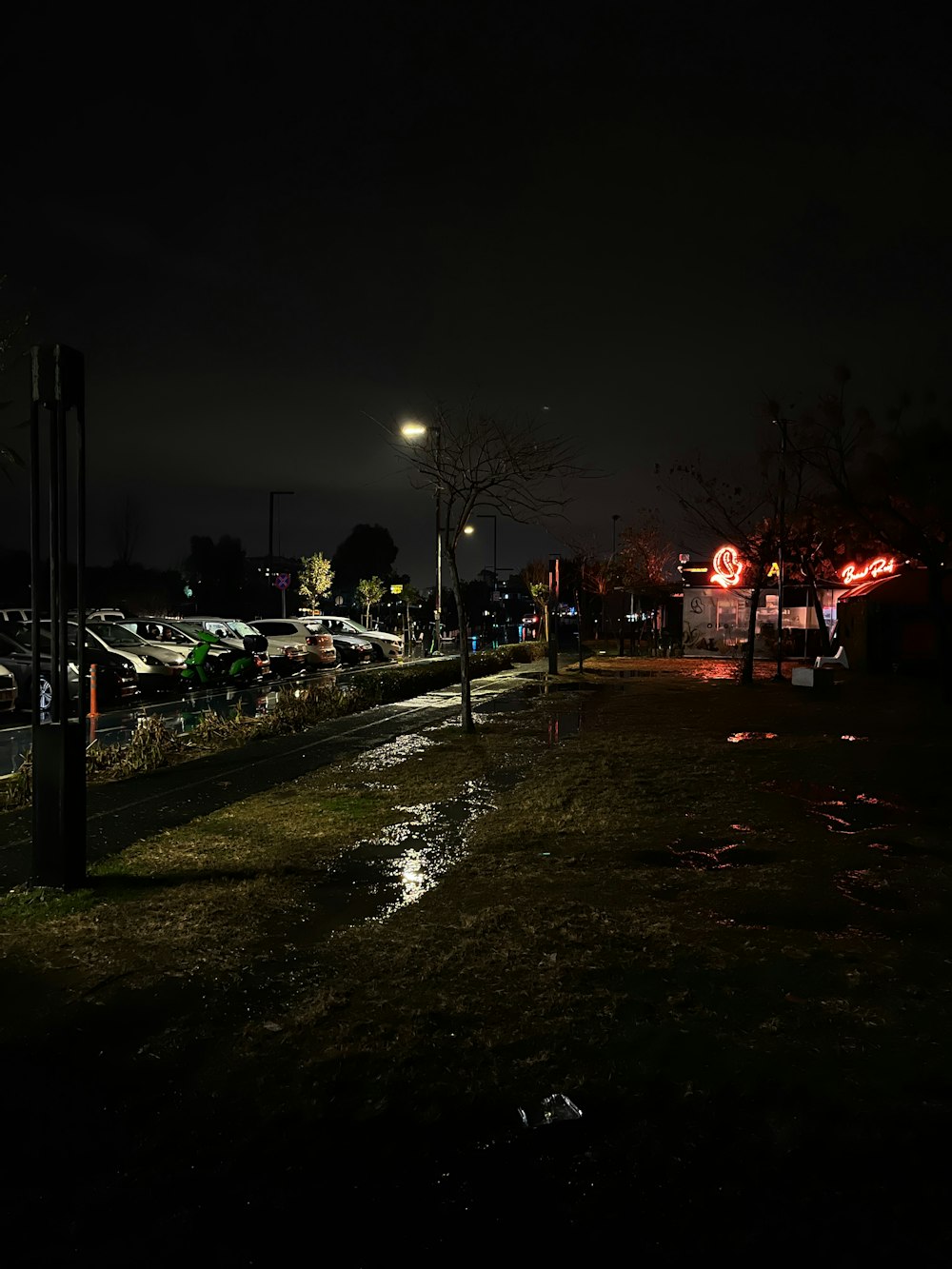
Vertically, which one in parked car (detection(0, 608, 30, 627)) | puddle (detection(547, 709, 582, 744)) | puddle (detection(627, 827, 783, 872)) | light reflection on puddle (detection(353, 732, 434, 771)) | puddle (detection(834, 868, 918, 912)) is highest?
parked car (detection(0, 608, 30, 627))

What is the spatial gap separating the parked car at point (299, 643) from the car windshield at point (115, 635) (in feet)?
17.6

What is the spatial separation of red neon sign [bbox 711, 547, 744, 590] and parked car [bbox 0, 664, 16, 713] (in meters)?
25.8

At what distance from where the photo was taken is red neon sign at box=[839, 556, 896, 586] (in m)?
27.8

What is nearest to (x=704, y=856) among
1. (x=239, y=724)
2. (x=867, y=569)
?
(x=239, y=724)

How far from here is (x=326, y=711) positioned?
50.5 ft

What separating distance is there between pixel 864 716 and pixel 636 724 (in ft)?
14.4

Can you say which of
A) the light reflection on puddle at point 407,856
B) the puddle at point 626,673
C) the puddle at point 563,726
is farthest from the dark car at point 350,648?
the light reflection on puddle at point 407,856

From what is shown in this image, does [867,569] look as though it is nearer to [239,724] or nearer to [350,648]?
[350,648]

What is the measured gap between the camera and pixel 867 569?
28594 mm

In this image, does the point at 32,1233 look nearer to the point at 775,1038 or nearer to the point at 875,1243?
the point at 875,1243

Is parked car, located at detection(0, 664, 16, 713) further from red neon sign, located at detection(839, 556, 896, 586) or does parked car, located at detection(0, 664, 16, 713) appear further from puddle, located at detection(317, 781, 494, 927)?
red neon sign, located at detection(839, 556, 896, 586)

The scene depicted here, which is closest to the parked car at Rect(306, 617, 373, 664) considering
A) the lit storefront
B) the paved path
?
the lit storefront

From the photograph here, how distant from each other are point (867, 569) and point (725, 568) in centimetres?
662

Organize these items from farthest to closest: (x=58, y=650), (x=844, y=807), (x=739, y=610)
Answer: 1. (x=739, y=610)
2. (x=844, y=807)
3. (x=58, y=650)
